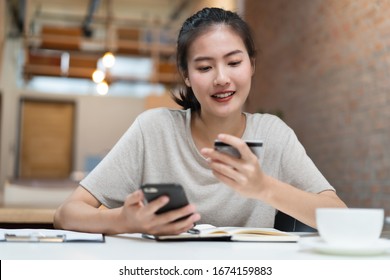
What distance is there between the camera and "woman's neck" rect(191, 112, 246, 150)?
1662 mm

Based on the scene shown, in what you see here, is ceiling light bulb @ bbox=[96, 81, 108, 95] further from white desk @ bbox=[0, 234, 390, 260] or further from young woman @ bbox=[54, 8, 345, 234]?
white desk @ bbox=[0, 234, 390, 260]

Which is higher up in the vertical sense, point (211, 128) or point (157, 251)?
point (211, 128)

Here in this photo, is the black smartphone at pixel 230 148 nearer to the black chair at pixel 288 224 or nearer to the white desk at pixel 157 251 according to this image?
the white desk at pixel 157 251

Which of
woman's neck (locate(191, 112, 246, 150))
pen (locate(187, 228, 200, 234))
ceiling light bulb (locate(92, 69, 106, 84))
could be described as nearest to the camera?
pen (locate(187, 228, 200, 234))

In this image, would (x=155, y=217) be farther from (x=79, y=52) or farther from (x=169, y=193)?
(x=79, y=52)

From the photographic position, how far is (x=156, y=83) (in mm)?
8727

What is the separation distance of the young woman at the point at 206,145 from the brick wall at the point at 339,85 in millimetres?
2564

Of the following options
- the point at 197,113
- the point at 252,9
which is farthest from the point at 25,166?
the point at 197,113

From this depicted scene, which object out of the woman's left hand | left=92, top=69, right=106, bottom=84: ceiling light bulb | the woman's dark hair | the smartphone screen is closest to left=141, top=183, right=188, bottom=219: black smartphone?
the smartphone screen

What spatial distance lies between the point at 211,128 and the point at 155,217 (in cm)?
63

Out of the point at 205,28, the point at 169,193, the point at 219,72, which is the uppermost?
the point at 205,28

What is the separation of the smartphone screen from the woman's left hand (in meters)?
0.10

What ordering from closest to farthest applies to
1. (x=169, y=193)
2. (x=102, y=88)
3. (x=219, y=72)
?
(x=169, y=193) → (x=219, y=72) → (x=102, y=88)

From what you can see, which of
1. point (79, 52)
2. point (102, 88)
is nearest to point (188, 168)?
point (102, 88)
